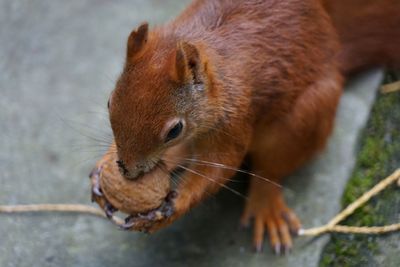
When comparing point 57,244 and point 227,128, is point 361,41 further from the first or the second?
point 57,244

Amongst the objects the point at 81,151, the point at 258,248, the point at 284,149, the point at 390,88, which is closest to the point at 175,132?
the point at 284,149

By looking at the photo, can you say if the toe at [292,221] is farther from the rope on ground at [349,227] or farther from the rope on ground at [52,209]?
the rope on ground at [52,209]

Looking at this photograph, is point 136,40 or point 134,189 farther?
point 134,189

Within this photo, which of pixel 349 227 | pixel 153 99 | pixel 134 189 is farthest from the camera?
pixel 349 227

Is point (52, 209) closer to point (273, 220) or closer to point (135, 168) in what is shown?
point (135, 168)

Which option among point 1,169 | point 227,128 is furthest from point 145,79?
point 1,169

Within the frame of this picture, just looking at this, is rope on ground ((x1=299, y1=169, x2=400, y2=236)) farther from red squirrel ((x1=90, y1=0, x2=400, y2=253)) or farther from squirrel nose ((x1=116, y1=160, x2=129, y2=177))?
squirrel nose ((x1=116, y1=160, x2=129, y2=177))
